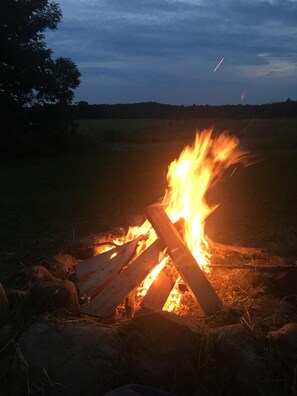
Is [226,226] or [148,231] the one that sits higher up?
[148,231]

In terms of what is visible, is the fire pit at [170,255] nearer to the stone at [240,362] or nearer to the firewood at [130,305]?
the firewood at [130,305]

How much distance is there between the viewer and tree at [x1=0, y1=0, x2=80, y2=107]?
21406 mm

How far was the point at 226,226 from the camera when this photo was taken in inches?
308

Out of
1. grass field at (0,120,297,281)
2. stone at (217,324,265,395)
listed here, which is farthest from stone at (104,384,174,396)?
grass field at (0,120,297,281)

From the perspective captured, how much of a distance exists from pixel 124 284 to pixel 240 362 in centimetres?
131

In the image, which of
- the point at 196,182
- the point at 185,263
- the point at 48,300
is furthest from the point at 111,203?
the point at 48,300

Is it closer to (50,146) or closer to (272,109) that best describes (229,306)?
(50,146)

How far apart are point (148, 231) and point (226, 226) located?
10.6ft

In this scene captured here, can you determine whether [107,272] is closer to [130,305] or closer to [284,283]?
[130,305]

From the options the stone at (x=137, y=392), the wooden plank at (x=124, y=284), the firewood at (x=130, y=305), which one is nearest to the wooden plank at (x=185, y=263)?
the wooden plank at (x=124, y=284)

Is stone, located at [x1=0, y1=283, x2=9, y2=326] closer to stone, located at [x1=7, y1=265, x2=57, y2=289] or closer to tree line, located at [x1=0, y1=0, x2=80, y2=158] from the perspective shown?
stone, located at [x1=7, y1=265, x2=57, y2=289]

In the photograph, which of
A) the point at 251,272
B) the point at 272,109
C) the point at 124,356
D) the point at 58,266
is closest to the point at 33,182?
the point at 58,266

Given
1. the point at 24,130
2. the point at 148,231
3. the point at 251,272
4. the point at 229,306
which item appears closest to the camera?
the point at 229,306

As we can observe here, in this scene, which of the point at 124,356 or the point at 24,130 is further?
the point at 24,130
